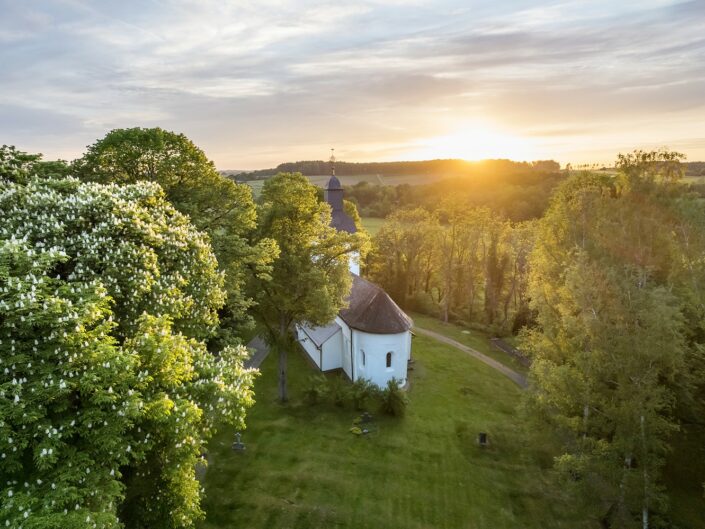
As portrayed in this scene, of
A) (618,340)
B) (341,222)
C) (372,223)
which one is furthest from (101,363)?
(372,223)

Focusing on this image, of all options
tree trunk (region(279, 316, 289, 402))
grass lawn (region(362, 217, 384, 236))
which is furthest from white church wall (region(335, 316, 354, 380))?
grass lawn (region(362, 217, 384, 236))

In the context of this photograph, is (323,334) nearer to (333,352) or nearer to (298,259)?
(333,352)

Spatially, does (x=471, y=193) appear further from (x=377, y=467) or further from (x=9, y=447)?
(x=9, y=447)

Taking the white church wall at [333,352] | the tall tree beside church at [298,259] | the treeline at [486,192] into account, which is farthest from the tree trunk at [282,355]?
the treeline at [486,192]

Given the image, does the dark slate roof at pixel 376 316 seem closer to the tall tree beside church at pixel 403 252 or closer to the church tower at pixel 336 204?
the church tower at pixel 336 204

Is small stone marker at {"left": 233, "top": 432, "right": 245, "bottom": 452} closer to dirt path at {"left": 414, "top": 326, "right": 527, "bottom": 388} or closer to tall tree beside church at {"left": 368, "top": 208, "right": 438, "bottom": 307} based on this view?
dirt path at {"left": 414, "top": 326, "right": 527, "bottom": 388}

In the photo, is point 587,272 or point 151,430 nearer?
point 151,430

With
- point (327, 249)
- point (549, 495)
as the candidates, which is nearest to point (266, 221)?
point (327, 249)
